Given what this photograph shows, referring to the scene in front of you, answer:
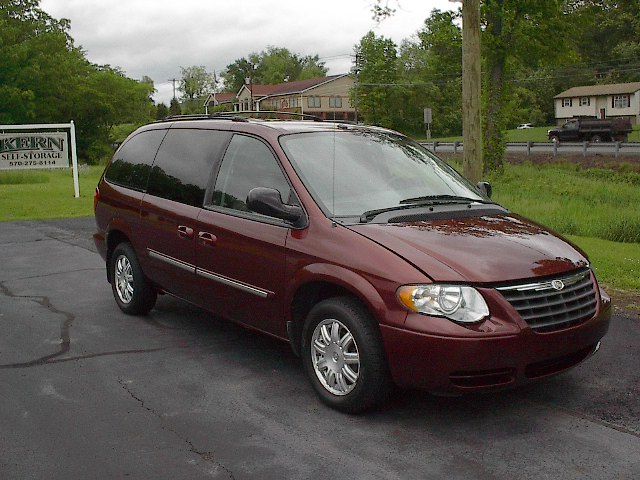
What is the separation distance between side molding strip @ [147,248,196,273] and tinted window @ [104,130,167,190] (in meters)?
0.64

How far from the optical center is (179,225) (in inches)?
256

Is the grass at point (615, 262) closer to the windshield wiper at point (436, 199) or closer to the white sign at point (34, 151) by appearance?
the windshield wiper at point (436, 199)

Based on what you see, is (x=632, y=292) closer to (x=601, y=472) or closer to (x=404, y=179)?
(x=404, y=179)

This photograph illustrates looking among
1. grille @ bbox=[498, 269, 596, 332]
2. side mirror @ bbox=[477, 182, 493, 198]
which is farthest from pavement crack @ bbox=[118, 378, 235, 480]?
side mirror @ bbox=[477, 182, 493, 198]

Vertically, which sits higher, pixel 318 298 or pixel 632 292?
pixel 318 298

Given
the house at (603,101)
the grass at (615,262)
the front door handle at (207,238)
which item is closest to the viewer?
the front door handle at (207,238)

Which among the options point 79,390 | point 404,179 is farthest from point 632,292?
point 79,390

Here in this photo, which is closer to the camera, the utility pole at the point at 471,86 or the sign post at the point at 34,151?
the utility pole at the point at 471,86

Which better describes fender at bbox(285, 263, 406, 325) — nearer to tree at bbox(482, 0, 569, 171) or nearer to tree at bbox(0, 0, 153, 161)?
tree at bbox(482, 0, 569, 171)

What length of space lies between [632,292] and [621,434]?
4.12 meters

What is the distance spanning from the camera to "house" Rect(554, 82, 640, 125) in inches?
3342

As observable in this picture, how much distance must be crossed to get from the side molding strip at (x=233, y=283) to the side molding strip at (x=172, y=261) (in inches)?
4.6

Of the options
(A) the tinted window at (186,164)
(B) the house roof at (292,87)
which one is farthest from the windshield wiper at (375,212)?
(B) the house roof at (292,87)

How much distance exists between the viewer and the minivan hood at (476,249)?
Answer: 465 centimetres
